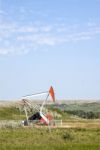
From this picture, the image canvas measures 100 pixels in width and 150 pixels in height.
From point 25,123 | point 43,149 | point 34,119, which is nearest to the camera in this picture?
point 43,149

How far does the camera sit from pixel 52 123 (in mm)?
51531

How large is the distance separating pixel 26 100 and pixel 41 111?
93.2 inches

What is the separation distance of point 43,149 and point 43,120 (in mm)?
31665

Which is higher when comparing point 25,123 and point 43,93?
point 43,93

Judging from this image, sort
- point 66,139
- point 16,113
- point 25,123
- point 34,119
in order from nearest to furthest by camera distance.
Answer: point 66,139 < point 25,123 < point 34,119 < point 16,113

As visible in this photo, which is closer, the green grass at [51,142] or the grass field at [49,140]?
the green grass at [51,142]

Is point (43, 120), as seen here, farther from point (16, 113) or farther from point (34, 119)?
point (16, 113)

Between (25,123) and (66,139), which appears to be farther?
(25,123)

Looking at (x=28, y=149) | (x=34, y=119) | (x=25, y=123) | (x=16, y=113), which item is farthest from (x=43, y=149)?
(x=16, y=113)

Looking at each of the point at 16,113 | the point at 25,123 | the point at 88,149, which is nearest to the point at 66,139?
the point at 88,149

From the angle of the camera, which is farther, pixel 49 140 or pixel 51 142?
pixel 49 140

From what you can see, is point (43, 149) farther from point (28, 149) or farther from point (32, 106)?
point (32, 106)

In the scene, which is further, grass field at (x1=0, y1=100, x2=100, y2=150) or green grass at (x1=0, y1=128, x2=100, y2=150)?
grass field at (x1=0, y1=100, x2=100, y2=150)

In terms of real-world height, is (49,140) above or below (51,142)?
above
